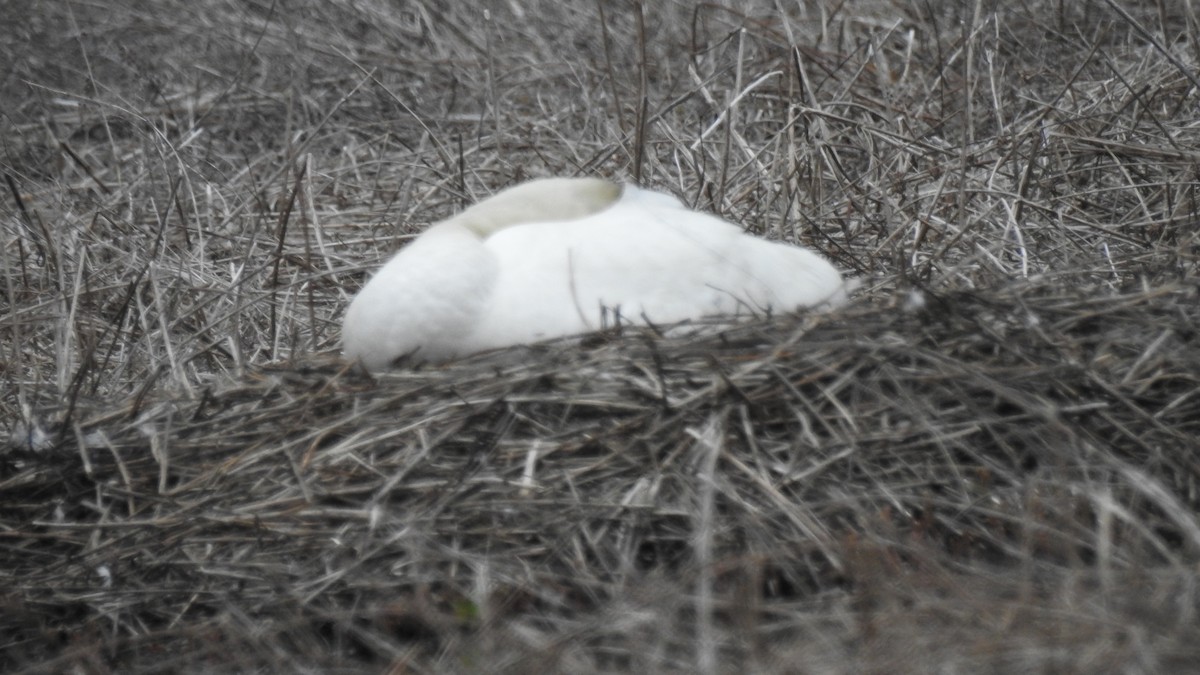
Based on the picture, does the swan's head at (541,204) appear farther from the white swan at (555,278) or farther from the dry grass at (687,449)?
the dry grass at (687,449)

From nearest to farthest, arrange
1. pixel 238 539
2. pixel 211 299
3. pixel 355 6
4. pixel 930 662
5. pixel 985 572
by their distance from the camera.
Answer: pixel 930 662 → pixel 985 572 → pixel 238 539 → pixel 211 299 → pixel 355 6

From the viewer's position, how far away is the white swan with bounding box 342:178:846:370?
8.23ft

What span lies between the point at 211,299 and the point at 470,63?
227 centimetres

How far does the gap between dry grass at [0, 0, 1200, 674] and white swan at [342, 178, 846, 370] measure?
7cm

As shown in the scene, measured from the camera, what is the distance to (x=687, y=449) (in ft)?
7.44

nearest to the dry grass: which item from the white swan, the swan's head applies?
the white swan

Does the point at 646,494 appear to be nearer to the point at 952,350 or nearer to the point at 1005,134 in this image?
the point at 952,350

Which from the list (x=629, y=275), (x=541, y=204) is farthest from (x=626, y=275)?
(x=541, y=204)

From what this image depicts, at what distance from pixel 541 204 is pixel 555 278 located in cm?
33

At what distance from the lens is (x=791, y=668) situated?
1.67 meters

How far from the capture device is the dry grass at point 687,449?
6.08 feet

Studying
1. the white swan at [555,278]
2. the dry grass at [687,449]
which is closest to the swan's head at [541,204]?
the white swan at [555,278]

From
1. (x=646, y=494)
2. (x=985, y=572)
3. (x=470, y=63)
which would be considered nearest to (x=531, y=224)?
(x=646, y=494)

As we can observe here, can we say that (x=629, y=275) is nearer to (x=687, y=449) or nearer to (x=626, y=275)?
(x=626, y=275)
